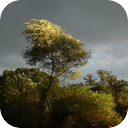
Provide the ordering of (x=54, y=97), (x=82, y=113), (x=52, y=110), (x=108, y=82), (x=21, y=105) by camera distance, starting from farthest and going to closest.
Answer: (x=108, y=82) → (x=54, y=97) → (x=52, y=110) → (x=82, y=113) → (x=21, y=105)

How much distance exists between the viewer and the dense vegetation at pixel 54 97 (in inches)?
647

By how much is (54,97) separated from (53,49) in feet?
31.6

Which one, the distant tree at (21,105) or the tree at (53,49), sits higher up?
the tree at (53,49)

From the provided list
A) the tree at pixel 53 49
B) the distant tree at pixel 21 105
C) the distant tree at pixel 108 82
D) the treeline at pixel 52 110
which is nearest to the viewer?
the distant tree at pixel 21 105

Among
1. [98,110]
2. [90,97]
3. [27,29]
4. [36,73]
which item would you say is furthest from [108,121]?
[36,73]

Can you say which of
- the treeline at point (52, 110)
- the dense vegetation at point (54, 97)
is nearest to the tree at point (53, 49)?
the dense vegetation at point (54, 97)

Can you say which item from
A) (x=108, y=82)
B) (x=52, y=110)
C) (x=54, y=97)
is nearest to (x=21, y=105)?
(x=52, y=110)

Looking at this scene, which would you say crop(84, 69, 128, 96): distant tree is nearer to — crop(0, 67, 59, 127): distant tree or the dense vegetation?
the dense vegetation

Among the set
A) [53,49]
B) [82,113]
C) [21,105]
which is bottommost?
[82,113]

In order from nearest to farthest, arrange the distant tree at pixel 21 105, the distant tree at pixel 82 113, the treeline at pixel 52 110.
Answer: the distant tree at pixel 21 105 → the treeline at pixel 52 110 → the distant tree at pixel 82 113

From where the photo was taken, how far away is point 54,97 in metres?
22.0

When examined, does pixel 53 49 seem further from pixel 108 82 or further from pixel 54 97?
pixel 108 82

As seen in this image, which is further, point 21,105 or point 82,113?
point 82,113

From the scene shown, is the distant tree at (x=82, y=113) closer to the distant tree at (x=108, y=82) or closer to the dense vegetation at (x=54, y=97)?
the dense vegetation at (x=54, y=97)
